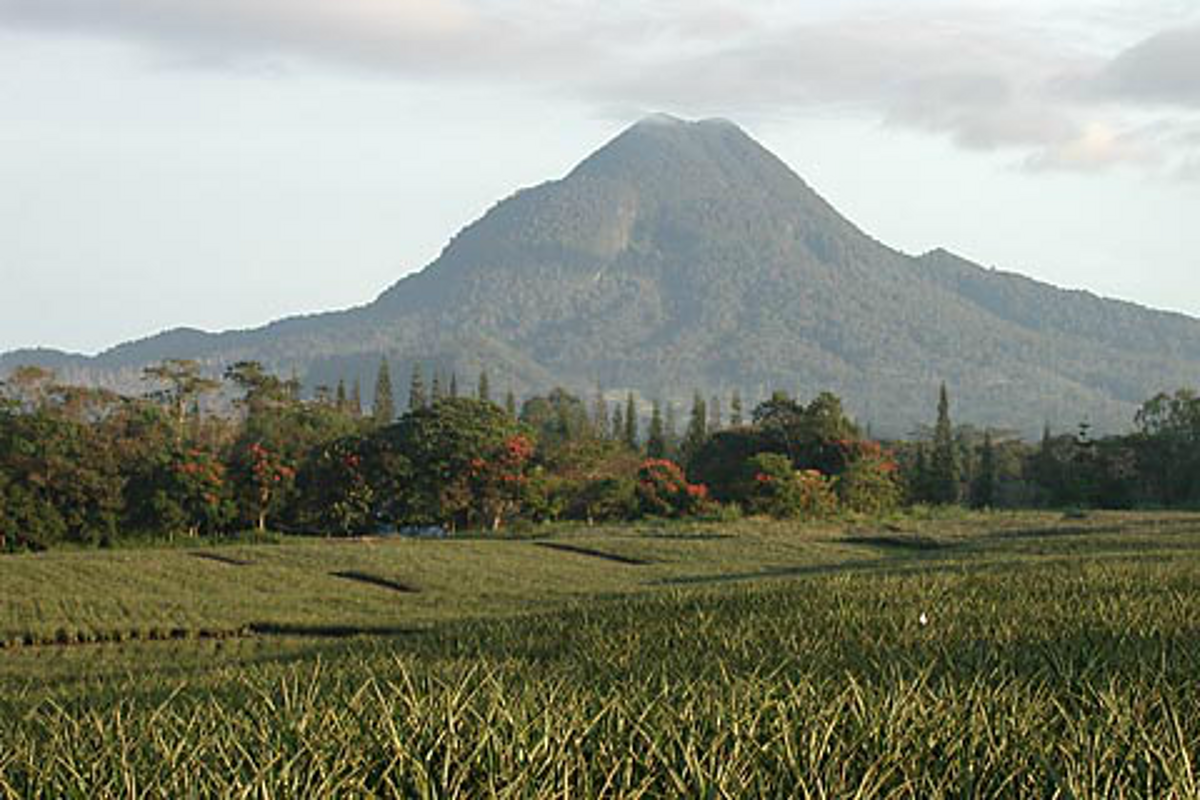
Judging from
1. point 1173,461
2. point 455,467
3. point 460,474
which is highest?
point 1173,461

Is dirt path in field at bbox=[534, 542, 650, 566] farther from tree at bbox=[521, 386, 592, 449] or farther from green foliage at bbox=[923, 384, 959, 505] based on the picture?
green foliage at bbox=[923, 384, 959, 505]

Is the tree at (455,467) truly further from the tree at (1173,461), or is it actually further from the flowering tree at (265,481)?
the tree at (1173,461)

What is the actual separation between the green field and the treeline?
21.7 metres

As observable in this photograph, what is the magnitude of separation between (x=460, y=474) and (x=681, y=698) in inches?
1788

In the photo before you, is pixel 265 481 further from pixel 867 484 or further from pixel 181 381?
pixel 181 381

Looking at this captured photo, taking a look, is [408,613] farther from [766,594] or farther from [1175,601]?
[1175,601]

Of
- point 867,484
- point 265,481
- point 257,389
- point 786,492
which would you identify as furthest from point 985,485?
Answer: point 257,389

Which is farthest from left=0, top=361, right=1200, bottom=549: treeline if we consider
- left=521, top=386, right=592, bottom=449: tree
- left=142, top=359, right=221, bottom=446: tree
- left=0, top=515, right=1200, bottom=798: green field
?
left=0, top=515, right=1200, bottom=798: green field

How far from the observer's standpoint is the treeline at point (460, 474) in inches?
1847

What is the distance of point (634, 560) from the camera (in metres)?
39.1

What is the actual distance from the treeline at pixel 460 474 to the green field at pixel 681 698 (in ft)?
71.4

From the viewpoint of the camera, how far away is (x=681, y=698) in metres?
6.52

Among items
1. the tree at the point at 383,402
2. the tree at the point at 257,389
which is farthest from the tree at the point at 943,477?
the tree at the point at 383,402

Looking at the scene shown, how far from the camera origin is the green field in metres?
5.04
